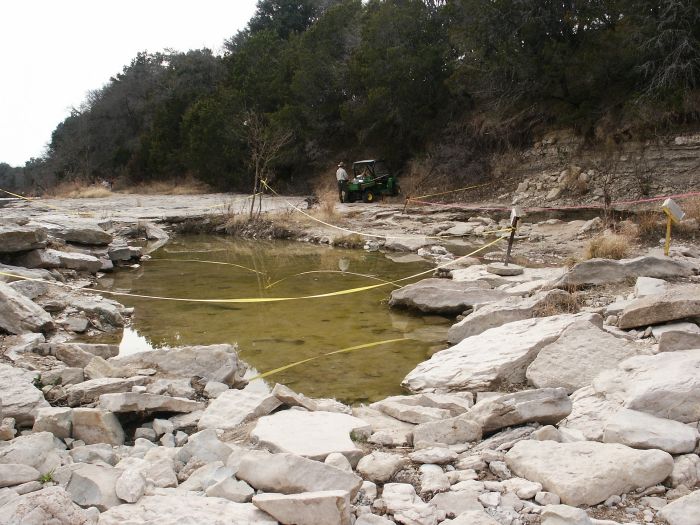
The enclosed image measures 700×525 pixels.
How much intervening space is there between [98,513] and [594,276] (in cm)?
616

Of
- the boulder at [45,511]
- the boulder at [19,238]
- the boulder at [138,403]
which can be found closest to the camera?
the boulder at [45,511]

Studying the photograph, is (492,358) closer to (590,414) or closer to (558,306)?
(590,414)

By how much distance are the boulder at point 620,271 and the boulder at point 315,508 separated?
536 cm

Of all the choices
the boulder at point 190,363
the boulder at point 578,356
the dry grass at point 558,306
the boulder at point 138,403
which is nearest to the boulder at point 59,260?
the boulder at point 190,363

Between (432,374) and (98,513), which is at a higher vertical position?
(98,513)

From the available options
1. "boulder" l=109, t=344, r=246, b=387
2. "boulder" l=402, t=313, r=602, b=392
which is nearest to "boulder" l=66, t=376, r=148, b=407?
"boulder" l=109, t=344, r=246, b=387

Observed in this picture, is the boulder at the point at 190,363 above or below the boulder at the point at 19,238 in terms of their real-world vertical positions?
below

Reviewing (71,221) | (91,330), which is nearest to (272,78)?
(71,221)

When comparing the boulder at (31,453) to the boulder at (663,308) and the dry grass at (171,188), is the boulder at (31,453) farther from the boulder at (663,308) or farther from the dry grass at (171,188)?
the dry grass at (171,188)

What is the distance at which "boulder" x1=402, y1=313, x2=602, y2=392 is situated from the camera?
500 cm

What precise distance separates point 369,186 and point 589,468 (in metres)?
17.6

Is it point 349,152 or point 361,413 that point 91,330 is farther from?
point 349,152

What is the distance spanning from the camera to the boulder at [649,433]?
3.19 meters

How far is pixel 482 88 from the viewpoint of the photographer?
20141 mm
